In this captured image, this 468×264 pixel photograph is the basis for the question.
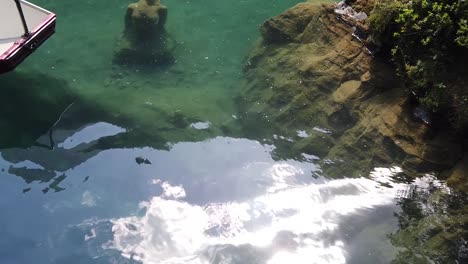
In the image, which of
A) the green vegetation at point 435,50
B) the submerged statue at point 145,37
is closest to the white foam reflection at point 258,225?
the green vegetation at point 435,50

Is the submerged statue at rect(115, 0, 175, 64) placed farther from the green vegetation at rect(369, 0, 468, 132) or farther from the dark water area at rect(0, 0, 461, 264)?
the green vegetation at rect(369, 0, 468, 132)

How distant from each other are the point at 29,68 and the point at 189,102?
3685mm

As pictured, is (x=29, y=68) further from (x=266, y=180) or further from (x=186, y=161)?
(x=266, y=180)

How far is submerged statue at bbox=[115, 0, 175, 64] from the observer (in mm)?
10383

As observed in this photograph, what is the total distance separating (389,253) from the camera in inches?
259

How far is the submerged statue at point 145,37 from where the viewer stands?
1038 centimetres

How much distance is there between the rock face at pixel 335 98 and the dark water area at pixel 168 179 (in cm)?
22

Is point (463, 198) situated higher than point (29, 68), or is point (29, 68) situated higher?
point (463, 198)

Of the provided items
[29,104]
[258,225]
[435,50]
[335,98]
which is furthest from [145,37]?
[435,50]

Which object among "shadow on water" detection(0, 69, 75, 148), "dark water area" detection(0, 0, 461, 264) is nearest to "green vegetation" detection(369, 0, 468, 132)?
"dark water area" detection(0, 0, 461, 264)

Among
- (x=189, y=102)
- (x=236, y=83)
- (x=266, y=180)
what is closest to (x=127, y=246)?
(x=266, y=180)

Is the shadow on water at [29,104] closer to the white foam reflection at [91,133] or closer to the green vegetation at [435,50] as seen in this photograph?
the white foam reflection at [91,133]

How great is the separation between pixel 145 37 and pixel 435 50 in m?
6.73

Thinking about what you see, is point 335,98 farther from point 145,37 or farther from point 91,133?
point 145,37
